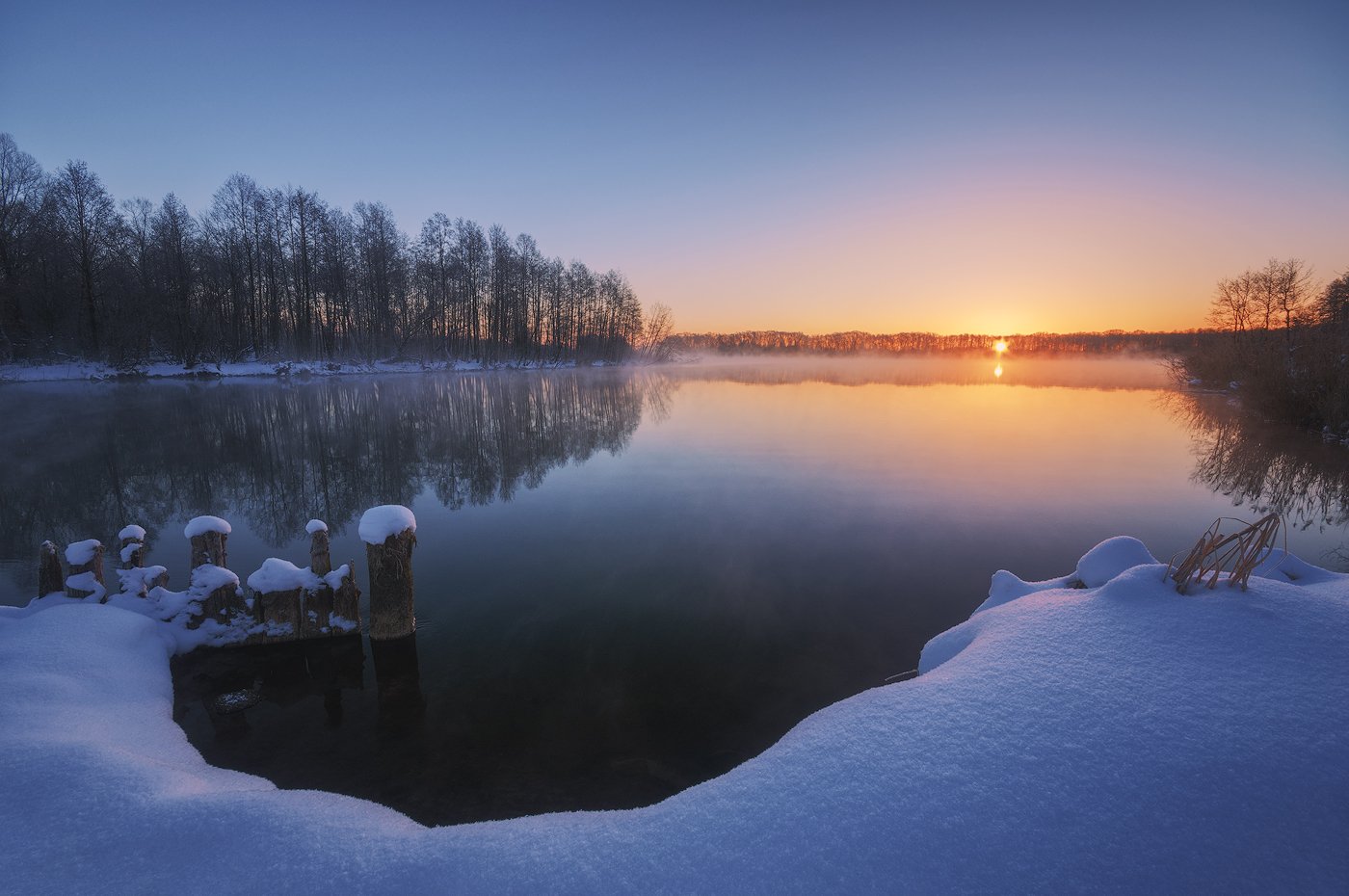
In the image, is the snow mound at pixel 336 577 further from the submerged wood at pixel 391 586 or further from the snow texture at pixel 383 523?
the snow texture at pixel 383 523

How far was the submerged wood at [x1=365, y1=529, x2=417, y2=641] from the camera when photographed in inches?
223

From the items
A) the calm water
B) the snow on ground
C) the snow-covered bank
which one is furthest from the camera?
the snow-covered bank

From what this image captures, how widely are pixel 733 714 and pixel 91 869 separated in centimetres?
404

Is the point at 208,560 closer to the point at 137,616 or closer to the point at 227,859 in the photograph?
the point at 137,616

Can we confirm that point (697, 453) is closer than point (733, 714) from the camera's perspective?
No

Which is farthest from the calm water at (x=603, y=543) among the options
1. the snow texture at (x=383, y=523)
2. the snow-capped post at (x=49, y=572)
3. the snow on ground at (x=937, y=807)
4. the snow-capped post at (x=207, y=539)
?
the snow on ground at (x=937, y=807)

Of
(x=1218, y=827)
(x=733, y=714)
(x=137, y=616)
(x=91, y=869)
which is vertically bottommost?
(x=733, y=714)

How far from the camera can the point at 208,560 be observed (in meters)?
5.77

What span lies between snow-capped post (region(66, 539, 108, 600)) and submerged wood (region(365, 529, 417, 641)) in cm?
249

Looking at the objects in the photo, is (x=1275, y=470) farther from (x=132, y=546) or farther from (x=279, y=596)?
(x=132, y=546)

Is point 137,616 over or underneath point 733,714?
over

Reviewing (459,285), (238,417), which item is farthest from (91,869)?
(459,285)

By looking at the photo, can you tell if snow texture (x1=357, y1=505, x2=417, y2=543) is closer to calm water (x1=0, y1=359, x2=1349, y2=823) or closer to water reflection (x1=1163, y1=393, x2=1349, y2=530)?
calm water (x1=0, y1=359, x2=1349, y2=823)

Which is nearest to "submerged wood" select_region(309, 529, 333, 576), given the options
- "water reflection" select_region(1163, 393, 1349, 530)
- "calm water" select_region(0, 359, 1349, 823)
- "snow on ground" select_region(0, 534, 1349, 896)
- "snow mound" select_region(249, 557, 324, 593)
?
"snow mound" select_region(249, 557, 324, 593)
